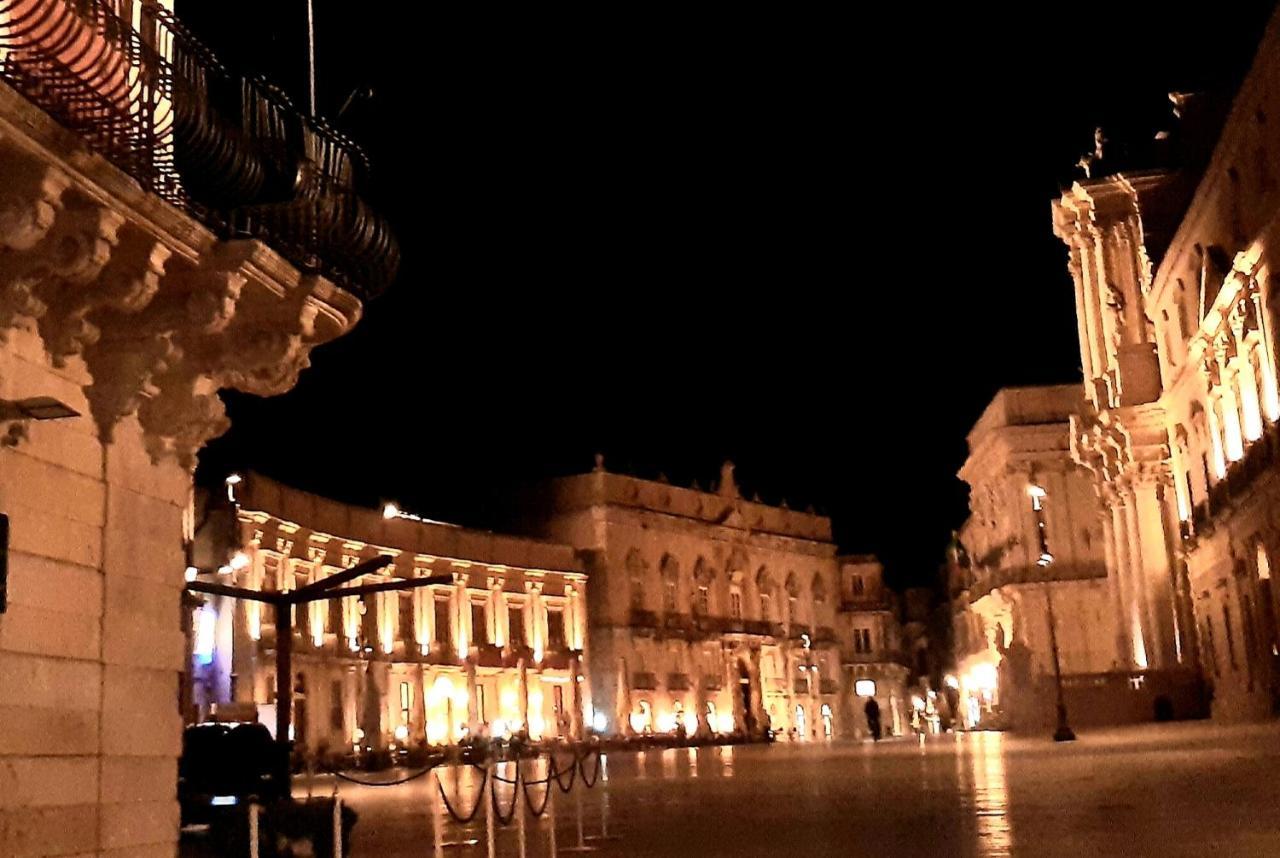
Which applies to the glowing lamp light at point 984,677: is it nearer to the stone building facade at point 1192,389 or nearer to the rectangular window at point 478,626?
the stone building facade at point 1192,389

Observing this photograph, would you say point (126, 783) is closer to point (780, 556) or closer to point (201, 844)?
point (201, 844)

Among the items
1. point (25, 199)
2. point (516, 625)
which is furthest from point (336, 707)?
point (25, 199)

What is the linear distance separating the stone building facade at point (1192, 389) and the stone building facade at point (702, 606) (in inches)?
1092

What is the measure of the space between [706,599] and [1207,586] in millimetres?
41422

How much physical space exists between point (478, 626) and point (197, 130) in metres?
54.7

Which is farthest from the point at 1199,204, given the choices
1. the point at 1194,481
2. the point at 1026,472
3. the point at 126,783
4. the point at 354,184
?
the point at 126,783

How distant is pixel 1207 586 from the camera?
38.5m

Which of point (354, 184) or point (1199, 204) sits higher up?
point (1199, 204)

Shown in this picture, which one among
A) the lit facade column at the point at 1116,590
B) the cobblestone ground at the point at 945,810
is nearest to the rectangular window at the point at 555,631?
the lit facade column at the point at 1116,590

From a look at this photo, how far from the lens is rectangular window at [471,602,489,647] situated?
6044cm

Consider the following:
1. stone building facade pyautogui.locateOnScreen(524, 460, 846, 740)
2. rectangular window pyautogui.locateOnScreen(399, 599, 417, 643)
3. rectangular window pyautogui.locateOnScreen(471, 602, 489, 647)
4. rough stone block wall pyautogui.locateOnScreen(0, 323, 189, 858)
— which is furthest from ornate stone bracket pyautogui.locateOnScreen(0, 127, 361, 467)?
stone building facade pyautogui.locateOnScreen(524, 460, 846, 740)

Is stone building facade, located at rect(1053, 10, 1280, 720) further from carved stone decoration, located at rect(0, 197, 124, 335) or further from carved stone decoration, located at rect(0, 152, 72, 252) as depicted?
carved stone decoration, located at rect(0, 152, 72, 252)

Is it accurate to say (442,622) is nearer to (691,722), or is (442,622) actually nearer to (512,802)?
(691,722)

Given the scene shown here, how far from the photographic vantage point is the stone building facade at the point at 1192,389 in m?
30.8
